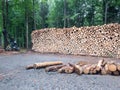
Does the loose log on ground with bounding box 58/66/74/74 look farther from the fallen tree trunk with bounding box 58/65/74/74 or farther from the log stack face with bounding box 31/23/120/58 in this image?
the log stack face with bounding box 31/23/120/58

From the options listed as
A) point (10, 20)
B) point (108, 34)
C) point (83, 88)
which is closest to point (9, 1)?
point (10, 20)

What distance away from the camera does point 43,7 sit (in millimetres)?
32250

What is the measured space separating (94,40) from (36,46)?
24.2ft

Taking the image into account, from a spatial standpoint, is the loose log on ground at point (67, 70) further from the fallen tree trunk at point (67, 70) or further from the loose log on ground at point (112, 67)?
the loose log on ground at point (112, 67)

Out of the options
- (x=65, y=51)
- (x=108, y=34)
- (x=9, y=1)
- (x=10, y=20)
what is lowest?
(x=65, y=51)

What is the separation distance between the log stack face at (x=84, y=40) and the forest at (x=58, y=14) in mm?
4848

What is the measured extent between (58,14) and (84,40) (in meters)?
15.2

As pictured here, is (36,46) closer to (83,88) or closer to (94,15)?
(94,15)

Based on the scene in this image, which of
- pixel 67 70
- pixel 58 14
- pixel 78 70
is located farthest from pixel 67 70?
pixel 58 14

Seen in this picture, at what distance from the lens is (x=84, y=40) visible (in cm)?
1424

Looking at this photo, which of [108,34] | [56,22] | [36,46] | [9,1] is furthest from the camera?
[56,22]

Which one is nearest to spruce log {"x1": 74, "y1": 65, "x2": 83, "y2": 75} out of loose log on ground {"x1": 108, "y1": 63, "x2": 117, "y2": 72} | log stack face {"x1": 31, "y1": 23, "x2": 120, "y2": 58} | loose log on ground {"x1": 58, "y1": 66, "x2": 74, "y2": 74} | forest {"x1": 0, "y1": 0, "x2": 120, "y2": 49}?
loose log on ground {"x1": 58, "y1": 66, "x2": 74, "y2": 74}

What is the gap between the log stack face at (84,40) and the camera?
41.2 ft

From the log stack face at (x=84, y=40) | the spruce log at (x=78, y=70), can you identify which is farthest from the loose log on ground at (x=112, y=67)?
the log stack face at (x=84, y=40)
